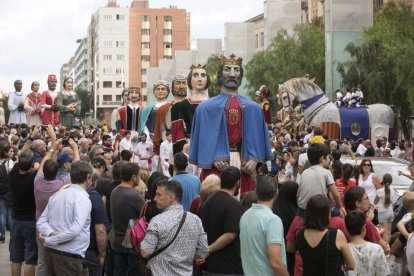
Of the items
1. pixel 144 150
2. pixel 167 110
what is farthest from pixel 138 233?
pixel 144 150

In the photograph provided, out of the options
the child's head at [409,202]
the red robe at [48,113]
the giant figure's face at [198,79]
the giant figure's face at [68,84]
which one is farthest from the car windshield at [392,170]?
the red robe at [48,113]

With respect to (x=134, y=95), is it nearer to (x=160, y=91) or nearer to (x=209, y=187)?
(x=160, y=91)

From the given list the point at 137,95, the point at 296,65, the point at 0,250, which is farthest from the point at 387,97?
the point at 0,250

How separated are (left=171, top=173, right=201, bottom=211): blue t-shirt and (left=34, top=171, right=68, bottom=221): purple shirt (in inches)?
57.7

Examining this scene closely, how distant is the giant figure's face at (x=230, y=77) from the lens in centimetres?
1376

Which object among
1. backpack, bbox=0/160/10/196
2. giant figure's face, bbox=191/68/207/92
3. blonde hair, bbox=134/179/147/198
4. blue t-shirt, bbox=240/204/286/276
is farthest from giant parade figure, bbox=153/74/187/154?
blue t-shirt, bbox=240/204/286/276

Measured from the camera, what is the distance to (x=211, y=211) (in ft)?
32.9

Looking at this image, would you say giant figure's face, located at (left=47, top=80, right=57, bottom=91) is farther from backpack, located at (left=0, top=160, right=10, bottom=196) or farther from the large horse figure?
the large horse figure

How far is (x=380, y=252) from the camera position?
966 centimetres

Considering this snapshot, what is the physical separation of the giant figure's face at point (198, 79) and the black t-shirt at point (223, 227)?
6.19 meters

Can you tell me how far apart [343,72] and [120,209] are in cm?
3279

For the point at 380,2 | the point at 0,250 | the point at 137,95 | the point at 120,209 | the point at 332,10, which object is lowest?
the point at 0,250

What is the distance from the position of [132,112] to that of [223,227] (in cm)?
1436

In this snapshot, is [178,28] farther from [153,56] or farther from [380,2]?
[380,2]
